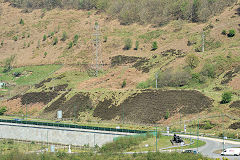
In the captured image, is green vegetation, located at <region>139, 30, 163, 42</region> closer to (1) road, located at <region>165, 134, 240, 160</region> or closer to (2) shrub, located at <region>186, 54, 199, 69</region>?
(2) shrub, located at <region>186, 54, 199, 69</region>

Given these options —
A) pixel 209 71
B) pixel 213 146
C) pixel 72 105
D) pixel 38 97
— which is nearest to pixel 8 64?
pixel 38 97

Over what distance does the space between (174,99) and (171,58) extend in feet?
95.6

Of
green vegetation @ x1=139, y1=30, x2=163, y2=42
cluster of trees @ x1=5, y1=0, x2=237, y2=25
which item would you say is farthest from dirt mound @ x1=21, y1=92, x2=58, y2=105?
cluster of trees @ x1=5, y1=0, x2=237, y2=25

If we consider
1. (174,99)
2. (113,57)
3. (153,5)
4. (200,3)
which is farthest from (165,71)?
(153,5)

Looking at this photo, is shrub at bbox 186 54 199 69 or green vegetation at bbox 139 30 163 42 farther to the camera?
green vegetation at bbox 139 30 163 42

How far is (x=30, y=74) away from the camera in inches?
5960

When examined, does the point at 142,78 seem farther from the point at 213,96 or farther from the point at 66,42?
the point at 66,42

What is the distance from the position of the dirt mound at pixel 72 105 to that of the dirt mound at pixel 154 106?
3833 millimetres

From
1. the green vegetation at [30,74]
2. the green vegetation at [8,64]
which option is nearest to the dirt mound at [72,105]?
the green vegetation at [30,74]

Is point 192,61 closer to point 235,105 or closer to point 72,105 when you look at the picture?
point 235,105

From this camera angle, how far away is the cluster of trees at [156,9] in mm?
151300

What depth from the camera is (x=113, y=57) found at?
14725cm

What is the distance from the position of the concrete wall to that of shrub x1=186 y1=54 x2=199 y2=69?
4012cm

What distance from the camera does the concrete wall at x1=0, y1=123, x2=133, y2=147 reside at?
83938mm
